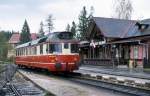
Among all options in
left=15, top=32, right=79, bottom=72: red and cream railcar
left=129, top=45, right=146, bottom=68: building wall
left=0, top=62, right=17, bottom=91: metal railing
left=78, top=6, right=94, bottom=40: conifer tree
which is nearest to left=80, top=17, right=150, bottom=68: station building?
left=129, top=45, right=146, bottom=68: building wall

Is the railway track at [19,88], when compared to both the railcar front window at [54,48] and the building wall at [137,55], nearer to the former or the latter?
the railcar front window at [54,48]

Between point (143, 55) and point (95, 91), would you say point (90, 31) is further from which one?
point (95, 91)

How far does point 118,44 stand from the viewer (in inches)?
2026

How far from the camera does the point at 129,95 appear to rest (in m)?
15.7

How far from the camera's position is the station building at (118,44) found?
45.4 metres

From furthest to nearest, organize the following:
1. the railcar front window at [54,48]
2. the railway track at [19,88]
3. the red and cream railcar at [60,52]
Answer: the railcar front window at [54,48]
the red and cream railcar at [60,52]
the railway track at [19,88]

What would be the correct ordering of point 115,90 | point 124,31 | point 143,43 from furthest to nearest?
point 124,31 < point 143,43 < point 115,90

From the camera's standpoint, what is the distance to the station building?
1786 inches

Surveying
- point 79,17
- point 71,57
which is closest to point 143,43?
point 71,57

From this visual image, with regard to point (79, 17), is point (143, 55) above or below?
below

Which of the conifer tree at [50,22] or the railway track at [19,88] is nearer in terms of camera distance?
the railway track at [19,88]

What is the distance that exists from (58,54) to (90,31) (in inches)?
1354

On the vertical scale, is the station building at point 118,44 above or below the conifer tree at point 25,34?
below

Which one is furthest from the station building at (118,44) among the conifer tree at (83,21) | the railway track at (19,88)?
the conifer tree at (83,21)
